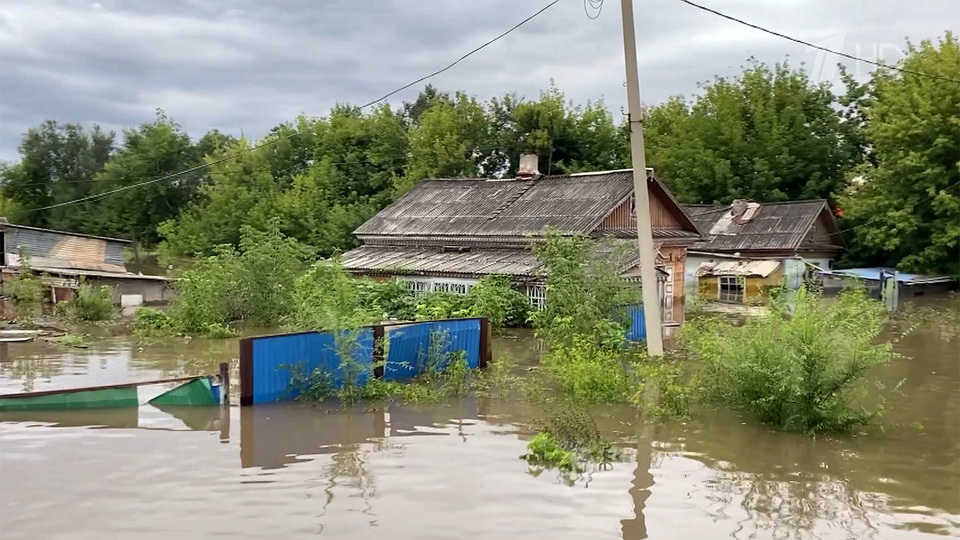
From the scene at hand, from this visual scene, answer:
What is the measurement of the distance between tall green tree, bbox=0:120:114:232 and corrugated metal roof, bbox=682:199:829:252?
32.3 m

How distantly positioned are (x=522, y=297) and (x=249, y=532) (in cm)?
1298

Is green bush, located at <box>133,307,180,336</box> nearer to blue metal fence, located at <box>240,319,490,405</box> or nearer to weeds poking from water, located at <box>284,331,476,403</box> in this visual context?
blue metal fence, located at <box>240,319,490,405</box>

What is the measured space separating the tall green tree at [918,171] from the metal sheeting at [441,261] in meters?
16.2

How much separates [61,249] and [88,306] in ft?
31.4

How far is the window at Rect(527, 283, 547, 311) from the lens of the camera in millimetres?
18672

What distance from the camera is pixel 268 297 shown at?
18797mm

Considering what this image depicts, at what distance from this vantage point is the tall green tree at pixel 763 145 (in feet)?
112

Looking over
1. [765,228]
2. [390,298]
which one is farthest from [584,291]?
[765,228]

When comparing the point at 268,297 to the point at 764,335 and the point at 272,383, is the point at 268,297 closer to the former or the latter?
the point at 272,383

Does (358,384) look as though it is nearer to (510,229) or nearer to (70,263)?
(510,229)

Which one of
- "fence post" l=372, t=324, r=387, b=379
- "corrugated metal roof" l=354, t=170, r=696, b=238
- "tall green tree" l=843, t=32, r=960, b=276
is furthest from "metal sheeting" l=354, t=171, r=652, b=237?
"tall green tree" l=843, t=32, r=960, b=276

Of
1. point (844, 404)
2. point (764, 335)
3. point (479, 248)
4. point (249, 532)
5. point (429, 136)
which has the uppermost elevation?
point (429, 136)

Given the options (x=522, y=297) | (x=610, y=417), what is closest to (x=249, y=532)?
(x=610, y=417)

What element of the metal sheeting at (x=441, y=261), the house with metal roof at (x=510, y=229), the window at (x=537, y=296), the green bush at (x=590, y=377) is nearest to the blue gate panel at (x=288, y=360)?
the green bush at (x=590, y=377)
